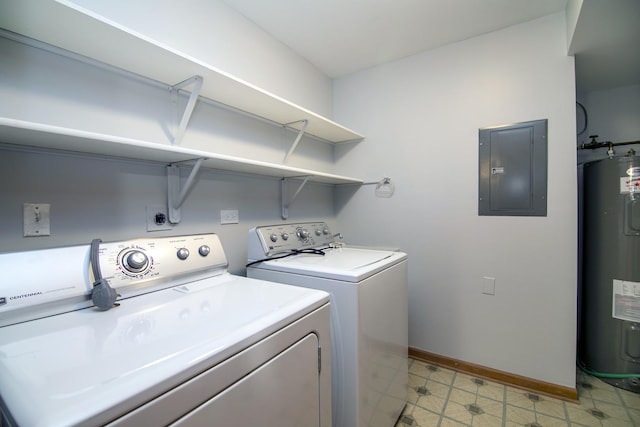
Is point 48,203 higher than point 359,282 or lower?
higher

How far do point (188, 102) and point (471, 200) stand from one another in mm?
1984

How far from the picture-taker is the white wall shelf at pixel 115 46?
893 mm

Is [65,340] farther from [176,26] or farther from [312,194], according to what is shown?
[312,194]

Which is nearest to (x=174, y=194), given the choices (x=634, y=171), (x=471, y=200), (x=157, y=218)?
(x=157, y=218)

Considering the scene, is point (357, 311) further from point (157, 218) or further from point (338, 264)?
point (157, 218)

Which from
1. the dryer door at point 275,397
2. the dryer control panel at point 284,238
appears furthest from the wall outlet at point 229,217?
the dryer door at point 275,397

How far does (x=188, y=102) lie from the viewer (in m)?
1.39

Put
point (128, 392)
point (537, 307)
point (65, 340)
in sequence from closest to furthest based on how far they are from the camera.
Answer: point (128, 392)
point (65, 340)
point (537, 307)

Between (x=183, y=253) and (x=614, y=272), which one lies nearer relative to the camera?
(x=183, y=253)

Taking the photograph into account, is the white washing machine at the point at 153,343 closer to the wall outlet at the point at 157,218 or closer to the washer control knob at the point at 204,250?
the washer control knob at the point at 204,250

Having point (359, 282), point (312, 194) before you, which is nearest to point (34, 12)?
point (359, 282)

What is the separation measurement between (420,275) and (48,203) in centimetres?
231

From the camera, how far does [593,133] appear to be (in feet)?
7.87

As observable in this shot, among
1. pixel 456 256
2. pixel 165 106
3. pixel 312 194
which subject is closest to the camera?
pixel 165 106
